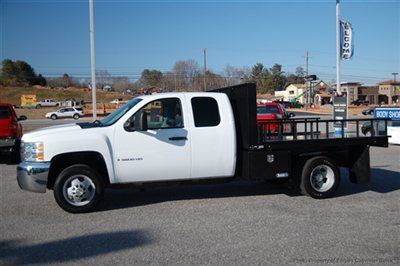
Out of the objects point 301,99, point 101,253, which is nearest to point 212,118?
point 101,253

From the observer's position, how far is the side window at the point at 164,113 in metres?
7.34

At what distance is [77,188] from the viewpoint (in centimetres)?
702

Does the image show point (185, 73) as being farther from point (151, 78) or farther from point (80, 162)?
point (80, 162)

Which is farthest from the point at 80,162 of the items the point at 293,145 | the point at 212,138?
the point at 293,145

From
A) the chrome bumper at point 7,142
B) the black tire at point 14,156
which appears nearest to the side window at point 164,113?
the black tire at point 14,156

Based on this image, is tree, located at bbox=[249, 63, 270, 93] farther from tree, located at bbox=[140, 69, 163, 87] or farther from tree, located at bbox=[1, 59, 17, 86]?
tree, located at bbox=[1, 59, 17, 86]

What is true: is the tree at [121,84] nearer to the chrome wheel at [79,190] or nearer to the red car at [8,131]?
the red car at [8,131]

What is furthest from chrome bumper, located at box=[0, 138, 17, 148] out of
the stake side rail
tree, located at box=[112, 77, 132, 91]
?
tree, located at box=[112, 77, 132, 91]

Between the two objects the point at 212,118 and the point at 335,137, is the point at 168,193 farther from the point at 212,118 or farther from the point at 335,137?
the point at 335,137

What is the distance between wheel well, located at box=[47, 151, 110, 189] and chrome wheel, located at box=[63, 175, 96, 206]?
0.29 m

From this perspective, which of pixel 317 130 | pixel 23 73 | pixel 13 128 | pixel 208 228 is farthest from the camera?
pixel 23 73

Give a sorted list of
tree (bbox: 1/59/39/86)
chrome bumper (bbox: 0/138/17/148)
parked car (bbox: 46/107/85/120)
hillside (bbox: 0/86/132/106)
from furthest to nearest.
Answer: tree (bbox: 1/59/39/86), hillside (bbox: 0/86/132/106), parked car (bbox: 46/107/85/120), chrome bumper (bbox: 0/138/17/148)

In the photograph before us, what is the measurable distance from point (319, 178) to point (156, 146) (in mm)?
3119

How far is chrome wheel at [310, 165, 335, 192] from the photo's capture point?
8.09 m
